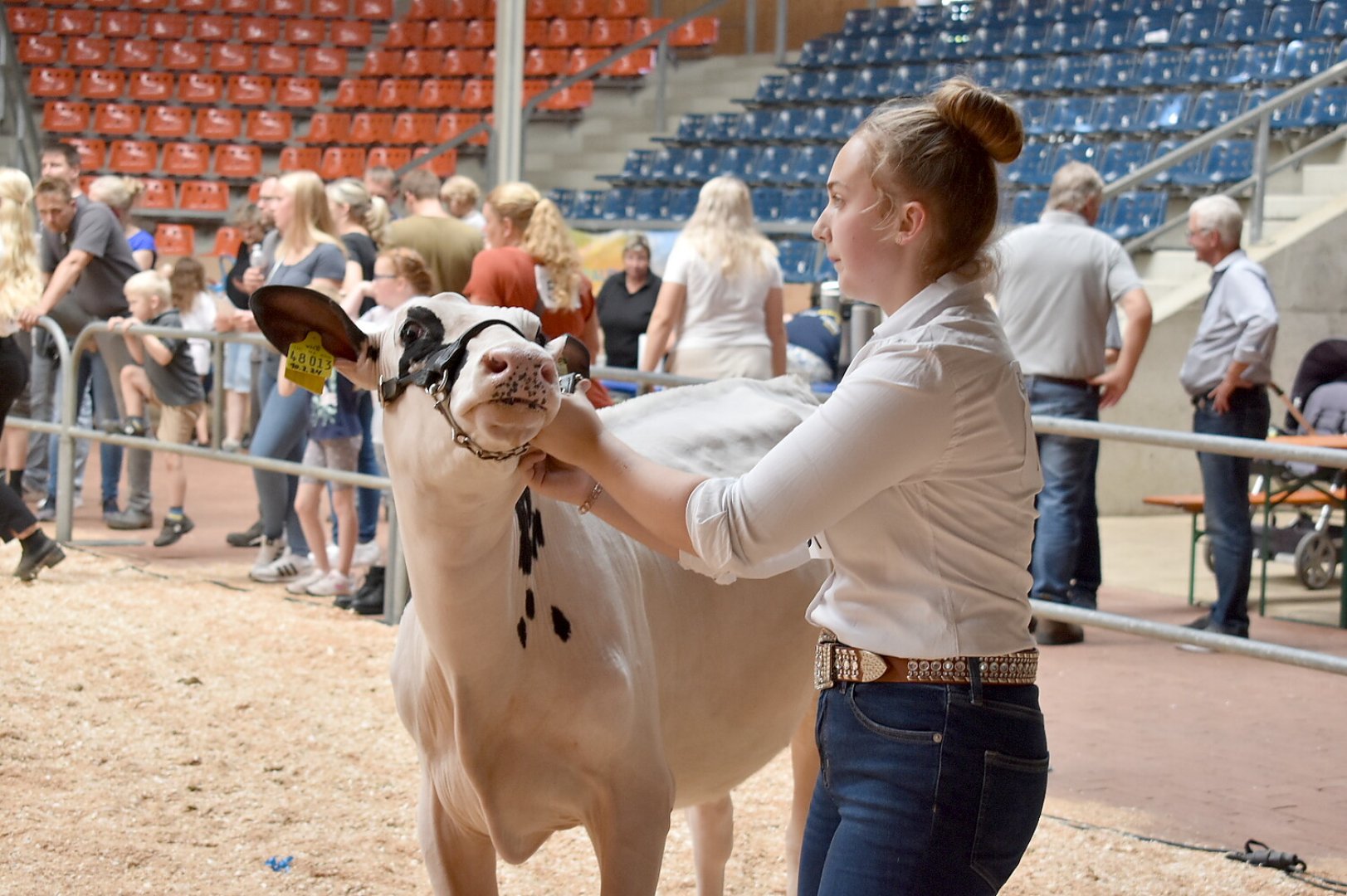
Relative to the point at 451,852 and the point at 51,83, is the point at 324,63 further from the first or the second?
the point at 451,852

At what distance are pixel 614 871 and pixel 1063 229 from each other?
4881 mm

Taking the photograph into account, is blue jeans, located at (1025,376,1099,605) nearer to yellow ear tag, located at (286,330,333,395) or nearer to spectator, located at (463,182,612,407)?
spectator, located at (463,182,612,407)

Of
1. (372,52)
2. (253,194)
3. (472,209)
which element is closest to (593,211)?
(253,194)

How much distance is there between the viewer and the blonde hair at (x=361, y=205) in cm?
771

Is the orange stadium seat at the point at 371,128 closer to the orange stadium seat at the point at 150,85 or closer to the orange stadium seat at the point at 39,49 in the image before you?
the orange stadium seat at the point at 150,85

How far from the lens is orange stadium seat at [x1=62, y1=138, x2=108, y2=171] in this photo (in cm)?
1989

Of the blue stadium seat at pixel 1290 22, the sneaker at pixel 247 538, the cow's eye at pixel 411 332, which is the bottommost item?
the sneaker at pixel 247 538

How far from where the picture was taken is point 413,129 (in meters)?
20.9

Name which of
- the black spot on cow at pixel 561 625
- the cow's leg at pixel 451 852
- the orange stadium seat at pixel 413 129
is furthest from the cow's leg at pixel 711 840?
the orange stadium seat at pixel 413 129

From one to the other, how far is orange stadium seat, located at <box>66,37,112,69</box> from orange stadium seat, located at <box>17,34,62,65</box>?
0.36 feet

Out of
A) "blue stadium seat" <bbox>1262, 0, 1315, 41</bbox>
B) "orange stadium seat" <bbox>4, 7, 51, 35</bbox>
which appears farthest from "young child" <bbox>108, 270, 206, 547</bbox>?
"orange stadium seat" <bbox>4, 7, 51, 35</bbox>

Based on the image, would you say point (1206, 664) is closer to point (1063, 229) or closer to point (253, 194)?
point (1063, 229)

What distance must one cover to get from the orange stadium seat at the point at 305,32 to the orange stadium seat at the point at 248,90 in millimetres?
1424

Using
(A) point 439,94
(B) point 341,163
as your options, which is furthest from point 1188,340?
(A) point 439,94
